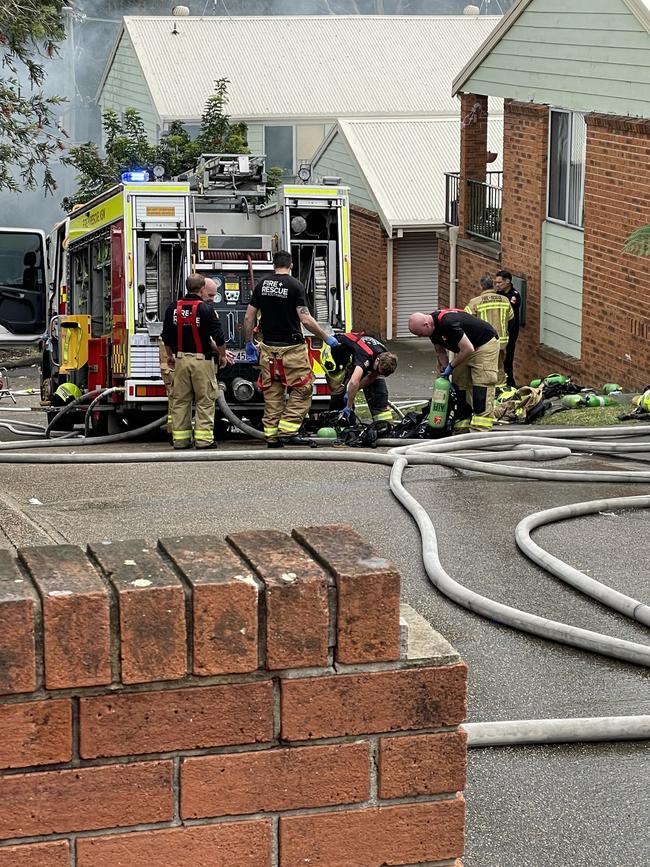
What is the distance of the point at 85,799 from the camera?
7.39ft

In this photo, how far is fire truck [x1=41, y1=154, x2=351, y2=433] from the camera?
12117 mm

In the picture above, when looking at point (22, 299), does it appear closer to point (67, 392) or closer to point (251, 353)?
point (67, 392)

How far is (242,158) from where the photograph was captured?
13.1m

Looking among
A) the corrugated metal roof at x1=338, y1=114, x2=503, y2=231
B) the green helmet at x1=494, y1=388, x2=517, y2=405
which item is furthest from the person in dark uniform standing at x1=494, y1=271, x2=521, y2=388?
the corrugated metal roof at x1=338, y1=114, x2=503, y2=231

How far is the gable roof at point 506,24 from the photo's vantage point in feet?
45.4

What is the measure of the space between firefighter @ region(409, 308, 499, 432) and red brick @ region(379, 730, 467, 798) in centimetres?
862

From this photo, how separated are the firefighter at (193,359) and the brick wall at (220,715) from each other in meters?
8.62

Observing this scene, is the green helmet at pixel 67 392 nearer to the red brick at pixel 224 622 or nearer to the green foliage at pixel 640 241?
the green foliage at pixel 640 241

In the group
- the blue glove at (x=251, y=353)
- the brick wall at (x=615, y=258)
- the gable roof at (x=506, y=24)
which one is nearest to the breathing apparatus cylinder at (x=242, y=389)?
the blue glove at (x=251, y=353)

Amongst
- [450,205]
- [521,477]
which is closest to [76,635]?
[521,477]

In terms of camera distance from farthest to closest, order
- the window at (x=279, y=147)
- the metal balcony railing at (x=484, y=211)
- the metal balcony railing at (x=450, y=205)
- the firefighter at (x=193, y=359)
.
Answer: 1. the window at (x=279, y=147)
2. the metal balcony railing at (x=450, y=205)
3. the metal balcony railing at (x=484, y=211)
4. the firefighter at (x=193, y=359)

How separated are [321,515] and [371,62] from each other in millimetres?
24725

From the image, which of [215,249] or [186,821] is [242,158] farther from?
[186,821]

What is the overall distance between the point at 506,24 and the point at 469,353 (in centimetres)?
828
